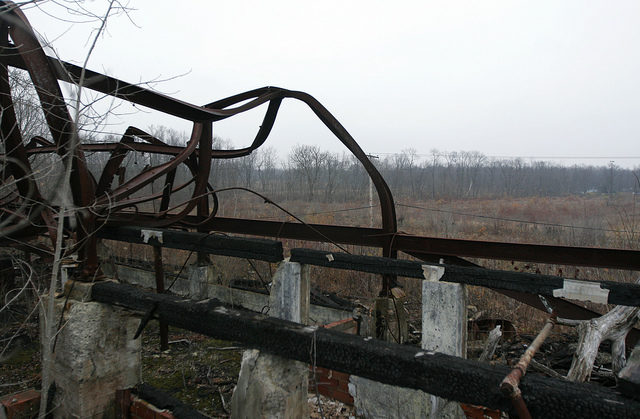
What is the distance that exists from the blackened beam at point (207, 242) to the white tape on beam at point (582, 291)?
1949mm

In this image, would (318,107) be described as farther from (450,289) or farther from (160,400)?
(160,400)

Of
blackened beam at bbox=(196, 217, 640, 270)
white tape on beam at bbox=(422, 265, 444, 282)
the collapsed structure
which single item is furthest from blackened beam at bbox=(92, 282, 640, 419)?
blackened beam at bbox=(196, 217, 640, 270)

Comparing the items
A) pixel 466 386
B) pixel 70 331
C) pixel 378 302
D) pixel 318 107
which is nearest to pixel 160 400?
pixel 70 331

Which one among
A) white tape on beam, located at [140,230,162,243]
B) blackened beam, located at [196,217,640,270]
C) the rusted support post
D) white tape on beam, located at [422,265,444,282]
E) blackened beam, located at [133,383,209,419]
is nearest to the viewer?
blackened beam, located at [133,383,209,419]

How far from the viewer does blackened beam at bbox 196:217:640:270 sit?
3908 mm

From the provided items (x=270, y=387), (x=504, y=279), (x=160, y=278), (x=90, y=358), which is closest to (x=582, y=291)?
(x=504, y=279)

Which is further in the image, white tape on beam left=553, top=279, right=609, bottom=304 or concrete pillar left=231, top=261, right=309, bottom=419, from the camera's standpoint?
white tape on beam left=553, top=279, right=609, bottom=304

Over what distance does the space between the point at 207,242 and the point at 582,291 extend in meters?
2.66

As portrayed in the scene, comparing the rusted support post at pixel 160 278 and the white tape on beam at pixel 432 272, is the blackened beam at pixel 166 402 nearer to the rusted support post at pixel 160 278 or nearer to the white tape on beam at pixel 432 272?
the white tape on beam at pixel 432 272

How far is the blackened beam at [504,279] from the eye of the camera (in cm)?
265

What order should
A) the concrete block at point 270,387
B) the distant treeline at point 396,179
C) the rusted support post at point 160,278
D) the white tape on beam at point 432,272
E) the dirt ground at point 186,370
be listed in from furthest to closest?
the distant treeline at point 396,179
the rusted support post at point 160,278
the dirt ground at point 186,370
the white tape on beam at point 432,272
the concrete block at point 270,387

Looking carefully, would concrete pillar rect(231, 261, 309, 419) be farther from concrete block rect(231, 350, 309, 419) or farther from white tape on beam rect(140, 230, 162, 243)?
white tape on beam rect(140, 230, 162, 243)

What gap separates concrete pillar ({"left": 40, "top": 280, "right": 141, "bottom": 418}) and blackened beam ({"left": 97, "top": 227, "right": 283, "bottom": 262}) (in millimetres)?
747

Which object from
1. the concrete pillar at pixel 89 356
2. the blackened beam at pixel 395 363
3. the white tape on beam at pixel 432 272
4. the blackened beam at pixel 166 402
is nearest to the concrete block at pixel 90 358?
the concrete pillar at pixel 89 356
